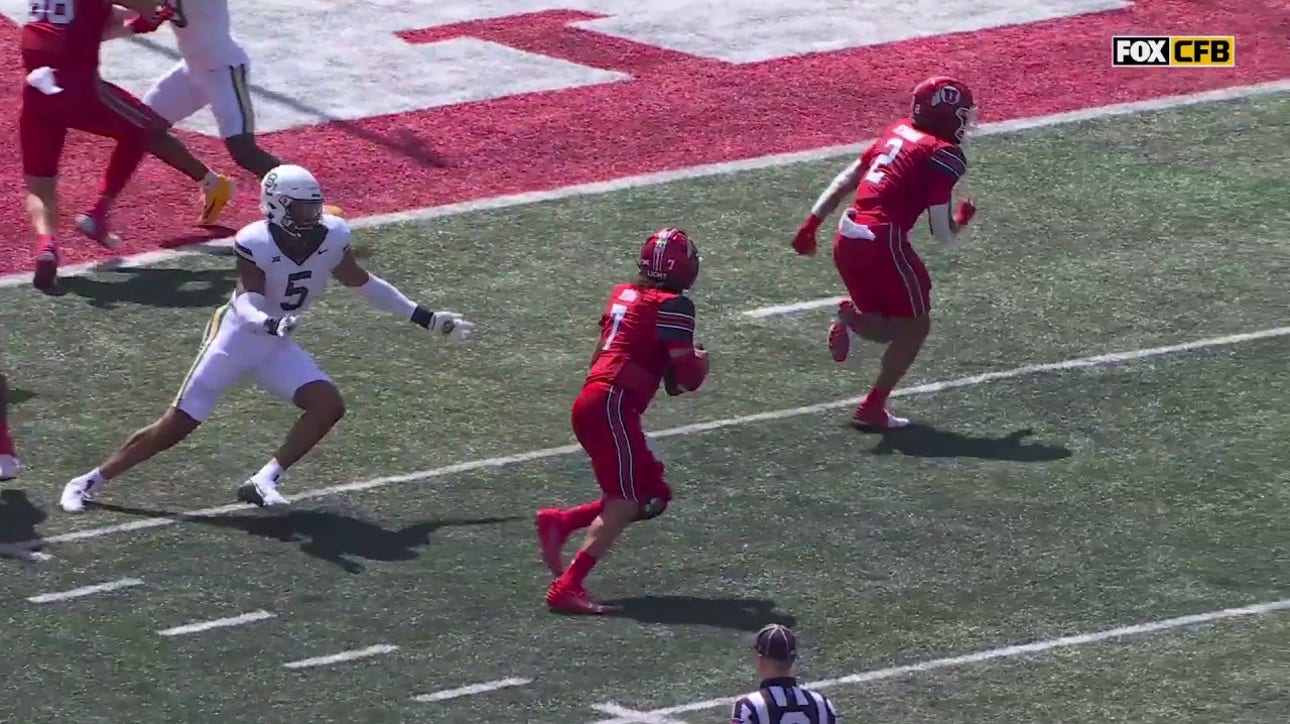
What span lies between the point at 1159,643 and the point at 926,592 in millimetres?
986

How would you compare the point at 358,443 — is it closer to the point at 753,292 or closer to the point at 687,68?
the point at 753,292

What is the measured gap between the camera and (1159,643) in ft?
31.1

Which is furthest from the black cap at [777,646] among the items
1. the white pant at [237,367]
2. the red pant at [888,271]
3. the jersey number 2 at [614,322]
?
the red pant at [888,271]

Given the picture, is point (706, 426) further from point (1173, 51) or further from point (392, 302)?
point (1173, 51)

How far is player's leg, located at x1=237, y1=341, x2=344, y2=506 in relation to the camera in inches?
416

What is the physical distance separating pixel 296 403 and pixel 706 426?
2.11 meters

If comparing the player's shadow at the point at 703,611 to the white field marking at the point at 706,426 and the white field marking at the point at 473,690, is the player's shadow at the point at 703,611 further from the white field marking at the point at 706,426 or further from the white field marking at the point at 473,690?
the white field marking at the point at 706,426

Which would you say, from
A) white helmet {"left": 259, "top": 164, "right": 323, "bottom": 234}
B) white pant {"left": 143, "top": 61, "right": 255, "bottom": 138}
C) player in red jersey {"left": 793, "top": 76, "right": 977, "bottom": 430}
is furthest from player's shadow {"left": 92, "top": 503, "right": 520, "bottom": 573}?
white pant {"left": 143, "top": 61, "right": 255, "bottom": 138}

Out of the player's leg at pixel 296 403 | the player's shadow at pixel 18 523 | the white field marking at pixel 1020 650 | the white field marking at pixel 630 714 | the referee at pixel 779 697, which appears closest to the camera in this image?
the referee at pixel 779 697

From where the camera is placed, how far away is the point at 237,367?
34.6 feet

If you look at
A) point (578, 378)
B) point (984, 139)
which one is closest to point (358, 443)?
point (578, 378)

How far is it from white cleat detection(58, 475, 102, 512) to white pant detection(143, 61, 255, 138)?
3.90 meters

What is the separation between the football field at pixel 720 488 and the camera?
365 inches

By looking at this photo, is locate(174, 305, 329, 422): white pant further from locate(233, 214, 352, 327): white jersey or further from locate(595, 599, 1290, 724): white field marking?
locate(595, 599, 1290, 724): white field marking
